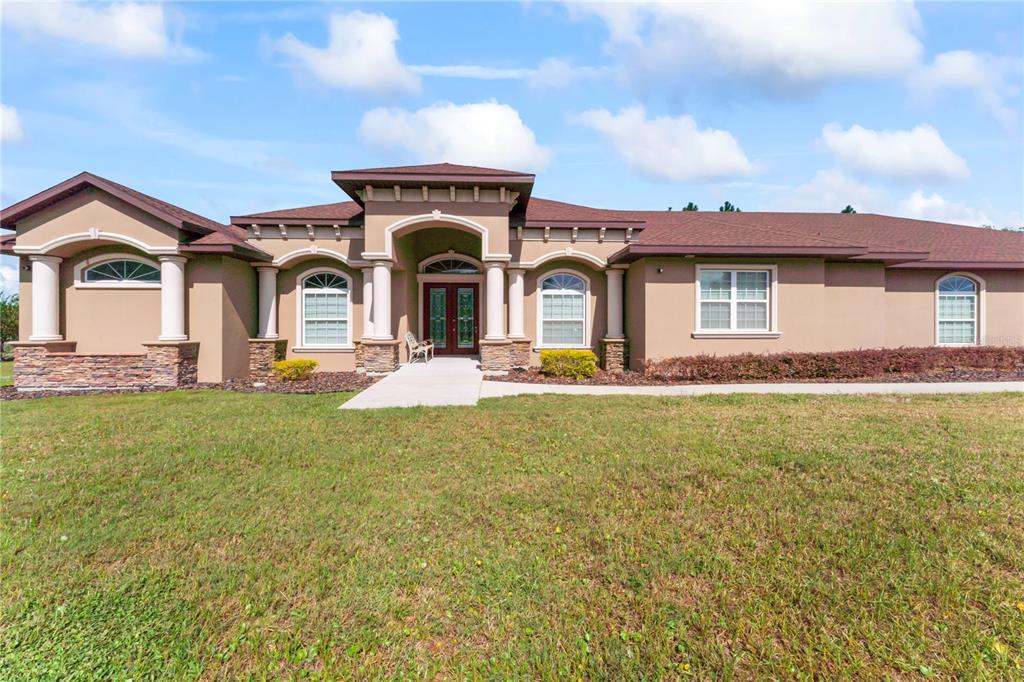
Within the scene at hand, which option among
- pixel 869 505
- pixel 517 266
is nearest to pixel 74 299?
pixel 517 266

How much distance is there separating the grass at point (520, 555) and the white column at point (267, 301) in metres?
7.80

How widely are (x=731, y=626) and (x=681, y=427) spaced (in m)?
3.92

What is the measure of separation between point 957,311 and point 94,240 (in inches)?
961

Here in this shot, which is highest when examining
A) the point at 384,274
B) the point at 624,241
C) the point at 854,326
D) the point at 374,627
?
the point at 624,241

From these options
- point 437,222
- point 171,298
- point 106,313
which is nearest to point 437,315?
point 437,222

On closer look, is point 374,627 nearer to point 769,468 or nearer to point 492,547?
point 492,547

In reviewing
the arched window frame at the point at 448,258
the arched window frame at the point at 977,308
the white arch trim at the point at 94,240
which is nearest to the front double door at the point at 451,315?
the arched window frame at the point at 448,258

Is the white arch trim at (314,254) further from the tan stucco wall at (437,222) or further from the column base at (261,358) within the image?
the column base at (261,358)

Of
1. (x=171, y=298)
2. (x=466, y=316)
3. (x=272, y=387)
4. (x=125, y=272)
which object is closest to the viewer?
(x=272, y=387)

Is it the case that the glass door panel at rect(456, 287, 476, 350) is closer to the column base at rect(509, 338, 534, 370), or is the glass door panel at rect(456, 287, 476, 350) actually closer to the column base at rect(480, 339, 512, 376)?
the column base at rect(509, 338, 534, 370)

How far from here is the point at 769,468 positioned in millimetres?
4852

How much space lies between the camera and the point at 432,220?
12.4m

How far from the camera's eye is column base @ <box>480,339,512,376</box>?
1239 centimetres

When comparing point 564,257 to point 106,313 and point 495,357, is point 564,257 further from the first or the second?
point 106,313
